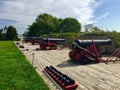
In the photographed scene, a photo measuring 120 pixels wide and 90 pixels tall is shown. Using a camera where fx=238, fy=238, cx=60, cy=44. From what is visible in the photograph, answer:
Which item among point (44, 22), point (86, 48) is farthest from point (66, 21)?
point (86, 48)

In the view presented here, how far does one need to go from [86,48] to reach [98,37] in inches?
307

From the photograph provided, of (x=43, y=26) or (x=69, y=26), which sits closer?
(x=43, y=26)

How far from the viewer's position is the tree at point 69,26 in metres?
80.7

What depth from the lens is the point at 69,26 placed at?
8281cm

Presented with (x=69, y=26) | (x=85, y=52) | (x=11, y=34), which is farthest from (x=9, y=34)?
(x=85, y=52)

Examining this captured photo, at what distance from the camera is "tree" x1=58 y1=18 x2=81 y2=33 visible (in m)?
80.7

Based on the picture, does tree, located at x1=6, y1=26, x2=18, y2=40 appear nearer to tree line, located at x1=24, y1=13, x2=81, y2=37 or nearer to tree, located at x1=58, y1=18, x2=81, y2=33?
tree line, located at x1=24, y1=13, x2=81, y2=37

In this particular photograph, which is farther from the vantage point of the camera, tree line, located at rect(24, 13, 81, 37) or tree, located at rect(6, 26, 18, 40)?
tree, located at rect(6, 26, 18, 40)

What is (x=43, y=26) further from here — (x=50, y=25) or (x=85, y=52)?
(x=85, y=52)

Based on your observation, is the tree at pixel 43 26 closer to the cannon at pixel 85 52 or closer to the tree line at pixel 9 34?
the tree line at pixel 9 34

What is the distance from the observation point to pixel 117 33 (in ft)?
63.8

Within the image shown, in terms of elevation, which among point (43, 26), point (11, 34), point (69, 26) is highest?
point (69, 26)

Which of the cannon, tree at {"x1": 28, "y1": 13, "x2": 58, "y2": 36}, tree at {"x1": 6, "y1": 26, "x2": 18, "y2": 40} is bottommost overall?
the cannon

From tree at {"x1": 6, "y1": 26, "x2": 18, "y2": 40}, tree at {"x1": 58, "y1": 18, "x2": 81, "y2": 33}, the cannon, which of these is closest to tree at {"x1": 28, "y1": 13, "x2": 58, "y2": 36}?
tree at {"x1": 58, "y1": 18, "x2": 81, "y2": 33}
